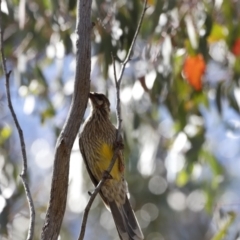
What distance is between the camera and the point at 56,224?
2.52 m

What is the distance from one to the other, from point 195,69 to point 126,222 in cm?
125

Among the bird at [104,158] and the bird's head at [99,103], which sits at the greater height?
the bird's head at [99,103]

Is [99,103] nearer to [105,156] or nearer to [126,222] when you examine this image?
[105,156]

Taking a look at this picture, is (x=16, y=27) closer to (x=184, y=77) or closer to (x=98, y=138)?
(x=184, y=77)

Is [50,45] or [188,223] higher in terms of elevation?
[50,45]

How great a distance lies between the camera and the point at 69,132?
252cm

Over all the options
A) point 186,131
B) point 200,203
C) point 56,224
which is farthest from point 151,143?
point 56,224

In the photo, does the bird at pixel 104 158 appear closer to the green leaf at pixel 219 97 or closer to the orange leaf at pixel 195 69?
the orange leaf at pixel 195 69

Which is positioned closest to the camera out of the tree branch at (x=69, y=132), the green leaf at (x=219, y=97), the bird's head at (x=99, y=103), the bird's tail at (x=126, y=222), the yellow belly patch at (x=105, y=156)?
the tree branch at (x=69, y=132)

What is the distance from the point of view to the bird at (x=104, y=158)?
379cm

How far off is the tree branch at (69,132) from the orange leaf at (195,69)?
80.1 inches

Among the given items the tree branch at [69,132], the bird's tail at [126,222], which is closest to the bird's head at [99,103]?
the bird's tail at [126,222]

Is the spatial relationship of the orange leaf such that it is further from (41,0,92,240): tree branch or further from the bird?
(41,0,92,240): tree branch

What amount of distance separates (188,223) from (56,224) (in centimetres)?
575
